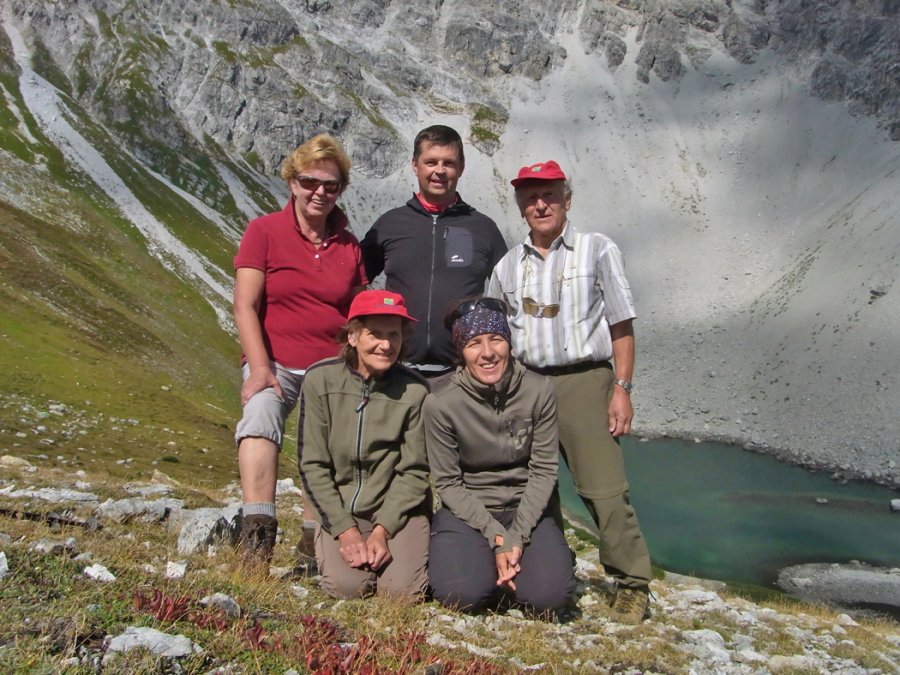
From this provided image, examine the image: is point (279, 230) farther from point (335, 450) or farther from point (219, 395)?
point (219, 395)

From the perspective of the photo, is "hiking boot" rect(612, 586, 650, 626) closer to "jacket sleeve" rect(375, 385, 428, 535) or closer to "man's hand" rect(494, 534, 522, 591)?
"man's hand" rect(494, 534, 522, 591)

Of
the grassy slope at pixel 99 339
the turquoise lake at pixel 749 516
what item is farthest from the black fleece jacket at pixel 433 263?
the turquoise lake at pixel 749 516

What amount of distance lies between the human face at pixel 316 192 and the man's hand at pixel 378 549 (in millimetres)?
3962

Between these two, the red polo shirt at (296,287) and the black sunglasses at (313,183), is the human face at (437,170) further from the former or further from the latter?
the red polo shirt at (296,287)

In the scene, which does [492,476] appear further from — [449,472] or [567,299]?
[567,299]

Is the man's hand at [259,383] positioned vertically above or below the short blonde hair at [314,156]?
below

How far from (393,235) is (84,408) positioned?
82.8 ft

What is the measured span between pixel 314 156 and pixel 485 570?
535 centimetres

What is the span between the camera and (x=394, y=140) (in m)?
159

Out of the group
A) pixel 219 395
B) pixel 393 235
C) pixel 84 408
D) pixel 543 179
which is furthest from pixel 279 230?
pixel 219 395

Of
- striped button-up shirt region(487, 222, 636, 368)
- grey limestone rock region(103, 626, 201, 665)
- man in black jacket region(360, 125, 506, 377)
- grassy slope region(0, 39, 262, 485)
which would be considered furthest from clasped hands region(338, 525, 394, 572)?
grassy slope region(0, 39, 262, 485)

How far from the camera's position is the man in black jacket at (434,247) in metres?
9.22

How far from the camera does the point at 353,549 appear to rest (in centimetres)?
789

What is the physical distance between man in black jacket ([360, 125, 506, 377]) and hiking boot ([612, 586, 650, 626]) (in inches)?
147
